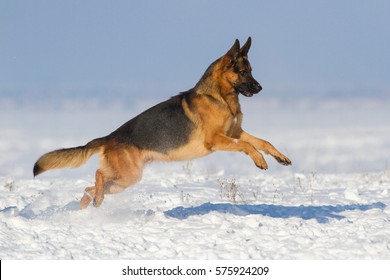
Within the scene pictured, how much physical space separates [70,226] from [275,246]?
2523 mm

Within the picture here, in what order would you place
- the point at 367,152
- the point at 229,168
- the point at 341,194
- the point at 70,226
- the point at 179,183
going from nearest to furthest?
the point at 70,226 < the point at 341,194 < the point at 179,183 < the point at 229,168 < the point at 367,152

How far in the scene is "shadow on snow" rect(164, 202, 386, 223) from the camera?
9.79 metres

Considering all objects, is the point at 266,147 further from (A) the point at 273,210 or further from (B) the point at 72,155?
(B) the point at 72,155

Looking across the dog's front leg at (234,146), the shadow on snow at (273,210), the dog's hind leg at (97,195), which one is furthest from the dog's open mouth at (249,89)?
the dog's hind leg at (97,195)

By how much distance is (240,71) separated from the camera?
982 centimetres

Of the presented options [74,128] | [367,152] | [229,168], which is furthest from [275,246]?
[74,128]

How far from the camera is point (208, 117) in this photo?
382 inches

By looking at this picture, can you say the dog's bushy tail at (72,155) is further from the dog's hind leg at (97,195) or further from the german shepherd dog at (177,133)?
the dog's hind leg at (97,195)

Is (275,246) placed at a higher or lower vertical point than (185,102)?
lower

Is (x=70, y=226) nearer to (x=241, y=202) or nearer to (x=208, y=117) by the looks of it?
(x=208, y=117)

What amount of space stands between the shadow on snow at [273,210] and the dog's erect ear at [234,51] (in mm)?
2047

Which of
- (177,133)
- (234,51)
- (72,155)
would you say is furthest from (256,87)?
(72,155)

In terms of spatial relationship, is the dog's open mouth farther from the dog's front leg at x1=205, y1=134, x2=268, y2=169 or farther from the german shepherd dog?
the dog's front leg at x1=205, y1=134, x2=268, y2=169

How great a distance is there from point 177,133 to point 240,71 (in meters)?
1.17
